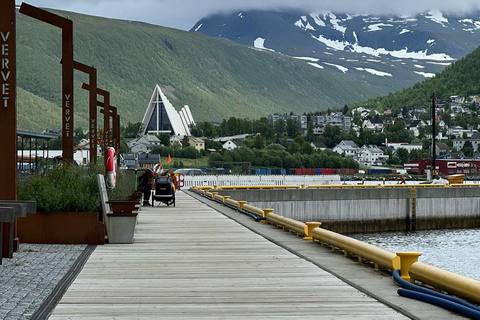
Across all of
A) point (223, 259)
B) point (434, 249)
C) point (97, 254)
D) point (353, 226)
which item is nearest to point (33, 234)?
point (97, 254)

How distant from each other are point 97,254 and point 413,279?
20.4 feet

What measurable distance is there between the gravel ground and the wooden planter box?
29 centimetres

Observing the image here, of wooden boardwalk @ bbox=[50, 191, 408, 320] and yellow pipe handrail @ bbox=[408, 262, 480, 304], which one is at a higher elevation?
yellow pipe handrail @ bbox=[408, 262, 480, 304]

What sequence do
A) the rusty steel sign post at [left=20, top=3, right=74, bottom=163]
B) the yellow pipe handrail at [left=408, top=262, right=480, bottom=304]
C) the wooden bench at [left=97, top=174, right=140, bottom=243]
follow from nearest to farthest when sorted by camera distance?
the yellow pipe handrail at [left=408, top=262, right=480, bottom=304], the wooden bench at [left=97, top=174, right=140, bottom=243], the rusty steel sign post at [left=20, top=3, right=74, bottom=163]

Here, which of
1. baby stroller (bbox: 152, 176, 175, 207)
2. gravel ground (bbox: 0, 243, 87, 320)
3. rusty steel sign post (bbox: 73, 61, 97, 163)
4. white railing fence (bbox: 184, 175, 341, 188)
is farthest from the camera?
white railing fence (bbox: 184, 175, 341, 188)

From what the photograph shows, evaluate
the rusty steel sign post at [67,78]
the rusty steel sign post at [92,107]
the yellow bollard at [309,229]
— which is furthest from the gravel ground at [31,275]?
the rusty steel sign post at [92,107]

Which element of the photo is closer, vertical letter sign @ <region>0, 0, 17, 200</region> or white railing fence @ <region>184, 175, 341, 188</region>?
vertical letter sign @ <region>0, 0, 17, 200</region>

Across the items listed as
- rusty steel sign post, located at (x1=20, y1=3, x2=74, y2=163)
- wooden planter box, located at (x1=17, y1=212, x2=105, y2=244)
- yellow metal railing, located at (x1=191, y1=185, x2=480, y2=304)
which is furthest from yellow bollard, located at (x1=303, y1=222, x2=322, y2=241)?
rusty steel sign post, located at (x1=20, y1=3, x2=74, y2=163)

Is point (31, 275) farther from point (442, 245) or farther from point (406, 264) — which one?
point (442, 245)

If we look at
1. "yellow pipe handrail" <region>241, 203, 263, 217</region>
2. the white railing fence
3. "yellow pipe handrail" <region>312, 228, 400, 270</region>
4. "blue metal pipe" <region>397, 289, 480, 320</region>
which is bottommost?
the white railing fence

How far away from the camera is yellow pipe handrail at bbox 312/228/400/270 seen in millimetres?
12094

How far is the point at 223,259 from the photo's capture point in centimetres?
1449

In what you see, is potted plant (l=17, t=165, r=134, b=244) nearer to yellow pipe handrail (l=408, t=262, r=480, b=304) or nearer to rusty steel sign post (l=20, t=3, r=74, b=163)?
yellow pipe handrail (l=408, t=262, r=480, b=304)

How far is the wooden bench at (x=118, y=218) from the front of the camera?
54.4 ft
